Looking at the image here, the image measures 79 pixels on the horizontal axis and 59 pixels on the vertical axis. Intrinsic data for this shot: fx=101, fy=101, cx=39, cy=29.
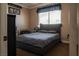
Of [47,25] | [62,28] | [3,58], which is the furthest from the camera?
[62,28]

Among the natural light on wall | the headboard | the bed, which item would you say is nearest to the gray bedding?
the bed

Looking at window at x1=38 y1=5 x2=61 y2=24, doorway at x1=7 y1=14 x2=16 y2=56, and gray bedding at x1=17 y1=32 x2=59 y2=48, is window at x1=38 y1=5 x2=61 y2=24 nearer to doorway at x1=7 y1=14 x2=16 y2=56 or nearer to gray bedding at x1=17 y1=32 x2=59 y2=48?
gray bedding at x1=17 y1=32 x2=59 y2=48

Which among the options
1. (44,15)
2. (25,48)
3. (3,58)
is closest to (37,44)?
(25,48)

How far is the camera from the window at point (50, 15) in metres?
2.40

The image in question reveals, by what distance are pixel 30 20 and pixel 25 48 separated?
0.75 meters

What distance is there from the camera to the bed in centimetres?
233

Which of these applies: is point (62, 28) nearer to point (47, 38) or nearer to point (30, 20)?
point (47, 38)

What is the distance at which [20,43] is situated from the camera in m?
2.48

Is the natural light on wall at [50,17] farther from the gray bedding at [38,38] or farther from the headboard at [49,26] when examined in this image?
the gray bedding at [38,38]

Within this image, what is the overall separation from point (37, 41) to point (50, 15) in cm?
70

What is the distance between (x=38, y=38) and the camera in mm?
2424

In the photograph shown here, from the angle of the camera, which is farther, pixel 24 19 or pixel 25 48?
pixel 25 48

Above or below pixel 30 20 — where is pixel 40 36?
below

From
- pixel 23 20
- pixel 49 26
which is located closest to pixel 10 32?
pixel 23 20
